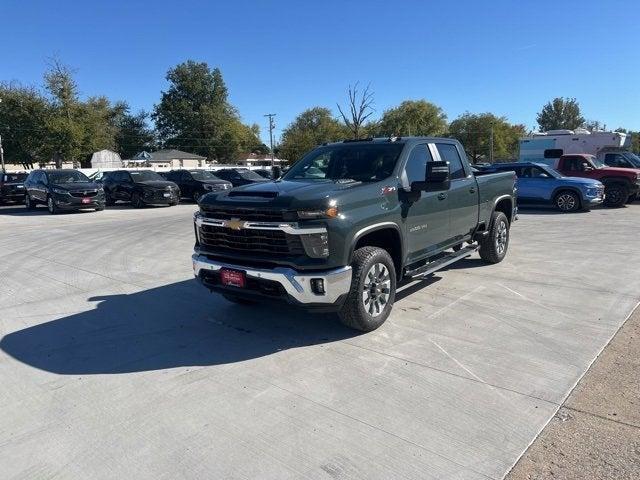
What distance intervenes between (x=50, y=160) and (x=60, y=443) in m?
57.8

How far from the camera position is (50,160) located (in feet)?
175

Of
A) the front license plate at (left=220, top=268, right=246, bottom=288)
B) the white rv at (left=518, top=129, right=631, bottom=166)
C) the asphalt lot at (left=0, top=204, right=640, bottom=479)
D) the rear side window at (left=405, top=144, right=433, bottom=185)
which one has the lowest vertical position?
the asphalt lot at (left=0, top=204, right=640, bottom=479)

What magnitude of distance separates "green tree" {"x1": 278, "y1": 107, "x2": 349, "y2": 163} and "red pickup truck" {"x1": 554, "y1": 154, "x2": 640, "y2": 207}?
123ft

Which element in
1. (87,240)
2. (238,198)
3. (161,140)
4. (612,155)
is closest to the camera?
(238,198)

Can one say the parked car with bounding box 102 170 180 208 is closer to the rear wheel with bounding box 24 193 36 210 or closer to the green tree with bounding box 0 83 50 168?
the rear wheel with bounding box 24 193 36 210

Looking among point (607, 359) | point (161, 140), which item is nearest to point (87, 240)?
point (607, 359)

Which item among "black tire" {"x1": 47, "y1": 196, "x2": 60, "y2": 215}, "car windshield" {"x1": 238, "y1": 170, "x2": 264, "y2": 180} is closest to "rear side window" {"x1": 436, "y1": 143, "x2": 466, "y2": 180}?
"black tire" {"x1": 47, "y1": 196, "x2": 60, "y2": 215}

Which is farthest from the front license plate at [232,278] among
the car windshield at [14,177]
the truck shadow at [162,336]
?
the car windshield at [14,177]

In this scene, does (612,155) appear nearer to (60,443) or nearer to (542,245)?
(542,245)

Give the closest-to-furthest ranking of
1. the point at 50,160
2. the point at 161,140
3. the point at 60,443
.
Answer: the point at 60,443, the point at 50,160, the point at 161,140

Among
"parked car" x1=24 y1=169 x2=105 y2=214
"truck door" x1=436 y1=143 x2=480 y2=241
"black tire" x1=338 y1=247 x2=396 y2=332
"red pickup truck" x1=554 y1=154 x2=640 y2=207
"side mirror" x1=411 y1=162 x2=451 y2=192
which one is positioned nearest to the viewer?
"black tire" x1=338 y1=247 x2=396 y2=332

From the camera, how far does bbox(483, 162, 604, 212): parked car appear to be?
1568 cm

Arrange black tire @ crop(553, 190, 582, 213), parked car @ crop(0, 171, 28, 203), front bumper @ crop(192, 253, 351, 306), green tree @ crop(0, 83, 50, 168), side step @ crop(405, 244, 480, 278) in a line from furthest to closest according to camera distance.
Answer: green tree @ crop(0, 83, 50, 168), parked car @ crop(0, 171, 28, 203), black tire @ crop(553, 190, 582, 213), side step @ crop(405, 244, 480, 278), front bumper @ crop(192, 253, 351, 306)

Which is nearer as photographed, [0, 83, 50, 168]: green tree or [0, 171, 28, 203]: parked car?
[0, 171, 28, 203]: parked car
